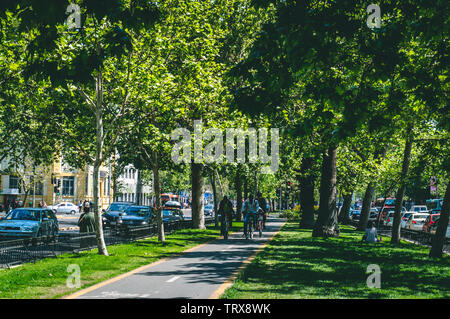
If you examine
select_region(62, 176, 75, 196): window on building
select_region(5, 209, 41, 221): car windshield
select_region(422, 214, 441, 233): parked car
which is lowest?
select_region(422, 214, 441, 233): parked car

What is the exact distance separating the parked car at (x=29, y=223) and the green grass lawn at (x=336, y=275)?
9.09 metres

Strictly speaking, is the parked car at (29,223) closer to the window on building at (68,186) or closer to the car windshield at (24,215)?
the car windshield at (24,215)

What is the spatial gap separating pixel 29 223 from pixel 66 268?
9281 millimetres

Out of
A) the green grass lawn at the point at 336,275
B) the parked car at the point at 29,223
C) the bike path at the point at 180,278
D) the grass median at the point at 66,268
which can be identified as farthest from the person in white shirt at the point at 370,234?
the parked car at the point at 29,223

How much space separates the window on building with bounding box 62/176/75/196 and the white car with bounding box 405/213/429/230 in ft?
176

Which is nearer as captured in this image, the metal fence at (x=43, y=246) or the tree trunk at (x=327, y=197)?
the metal fence at (x=43, y=246)

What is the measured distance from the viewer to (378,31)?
877 cm

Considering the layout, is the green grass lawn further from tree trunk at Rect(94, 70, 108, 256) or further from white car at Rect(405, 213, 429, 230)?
white car at Rect(405, 213, 429, 230)

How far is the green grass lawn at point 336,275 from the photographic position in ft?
31.0

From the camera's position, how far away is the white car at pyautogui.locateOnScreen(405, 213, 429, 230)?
122ft

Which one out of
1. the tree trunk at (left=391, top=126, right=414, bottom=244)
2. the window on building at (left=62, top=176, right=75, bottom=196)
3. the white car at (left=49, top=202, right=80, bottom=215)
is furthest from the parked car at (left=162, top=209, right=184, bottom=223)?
the window on building at (left=62, top=176, right=75, bottom=196)

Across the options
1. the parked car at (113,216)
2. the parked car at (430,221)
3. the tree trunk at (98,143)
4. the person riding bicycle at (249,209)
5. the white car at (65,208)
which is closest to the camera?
the tree trunk at (98,143)

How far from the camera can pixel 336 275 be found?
11.8 m
